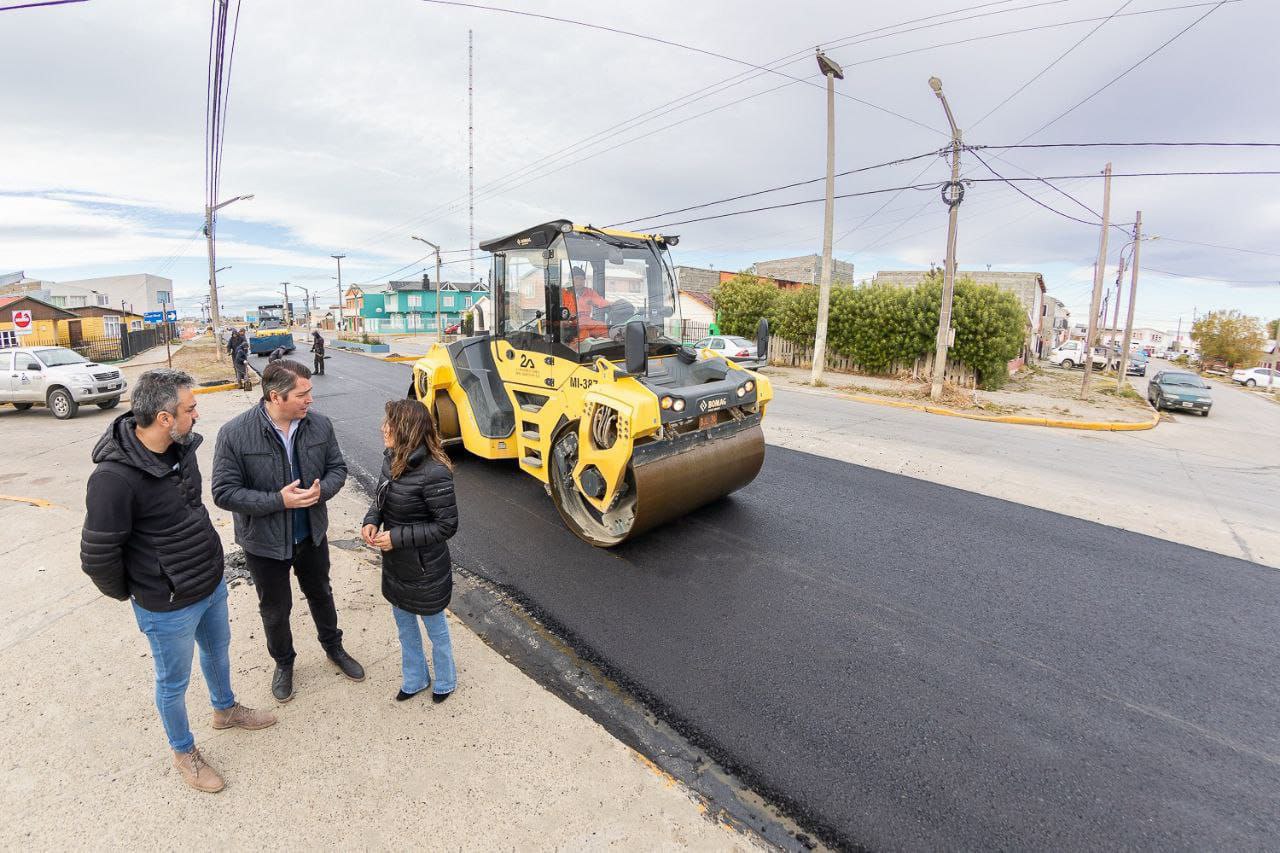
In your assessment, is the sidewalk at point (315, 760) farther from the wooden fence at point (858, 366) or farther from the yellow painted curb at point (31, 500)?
the wooden fence at point (858, 366)

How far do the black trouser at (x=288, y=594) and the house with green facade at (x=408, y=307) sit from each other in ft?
215

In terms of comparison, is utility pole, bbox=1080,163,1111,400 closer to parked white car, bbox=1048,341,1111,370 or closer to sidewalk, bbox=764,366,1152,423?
sidewalk, bbox=764,366,1152,423

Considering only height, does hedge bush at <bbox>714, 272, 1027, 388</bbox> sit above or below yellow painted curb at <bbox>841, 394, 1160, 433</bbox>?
above

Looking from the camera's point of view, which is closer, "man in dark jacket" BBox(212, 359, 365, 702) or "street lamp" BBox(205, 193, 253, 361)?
"man in dark jacket" BBox(212, 359, 365, 702)

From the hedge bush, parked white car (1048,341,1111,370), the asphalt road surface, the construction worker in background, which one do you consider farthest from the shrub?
parked white car (1048,341,1111,370)

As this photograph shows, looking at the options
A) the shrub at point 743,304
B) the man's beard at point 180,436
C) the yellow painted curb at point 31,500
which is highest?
the shrub at point 743,304

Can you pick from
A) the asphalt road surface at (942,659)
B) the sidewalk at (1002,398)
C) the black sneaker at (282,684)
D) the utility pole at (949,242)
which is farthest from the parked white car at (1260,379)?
the black sneaker at (282,684)

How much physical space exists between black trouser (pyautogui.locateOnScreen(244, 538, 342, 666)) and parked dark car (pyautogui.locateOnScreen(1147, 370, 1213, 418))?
70.8ft

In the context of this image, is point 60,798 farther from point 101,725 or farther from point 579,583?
point 579,583

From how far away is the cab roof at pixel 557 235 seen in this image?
5.74 m

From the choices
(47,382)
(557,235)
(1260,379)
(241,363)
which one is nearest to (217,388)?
(241,363)

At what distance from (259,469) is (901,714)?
3.68 m

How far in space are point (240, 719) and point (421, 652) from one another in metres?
0.88

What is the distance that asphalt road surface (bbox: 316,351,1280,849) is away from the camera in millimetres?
2707
